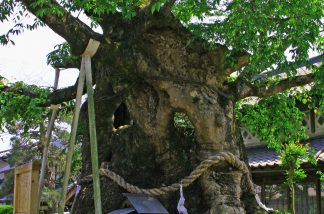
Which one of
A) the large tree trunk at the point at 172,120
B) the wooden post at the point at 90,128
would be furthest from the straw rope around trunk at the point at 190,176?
the wooden post at the point at 90,128

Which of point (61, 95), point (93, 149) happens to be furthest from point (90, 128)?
point (61, 95)

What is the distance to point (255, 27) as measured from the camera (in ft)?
21.6

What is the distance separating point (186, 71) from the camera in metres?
7.43

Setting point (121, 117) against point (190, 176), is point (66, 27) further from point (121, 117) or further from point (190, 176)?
point (121, 117)

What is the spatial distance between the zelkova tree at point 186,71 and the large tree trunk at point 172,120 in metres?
0.02

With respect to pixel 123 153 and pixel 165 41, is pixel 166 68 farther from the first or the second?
pixel 123 153

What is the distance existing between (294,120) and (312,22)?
140 inches

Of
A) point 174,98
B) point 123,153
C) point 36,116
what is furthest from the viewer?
point 36,116

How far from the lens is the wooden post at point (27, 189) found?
6.74 metres

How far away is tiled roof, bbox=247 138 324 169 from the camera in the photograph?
12.0 meters

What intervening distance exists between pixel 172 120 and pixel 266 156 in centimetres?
709

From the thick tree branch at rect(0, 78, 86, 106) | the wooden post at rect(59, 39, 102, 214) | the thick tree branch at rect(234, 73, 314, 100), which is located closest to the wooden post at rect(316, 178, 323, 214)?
the thick tree branch at rect(234, 73, 314, 100)

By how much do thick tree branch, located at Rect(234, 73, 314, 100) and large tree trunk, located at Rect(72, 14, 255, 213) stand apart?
325 mm

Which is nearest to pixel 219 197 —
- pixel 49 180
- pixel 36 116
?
pixel 36 116
